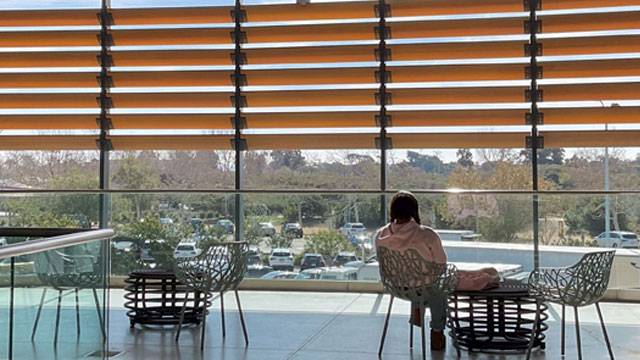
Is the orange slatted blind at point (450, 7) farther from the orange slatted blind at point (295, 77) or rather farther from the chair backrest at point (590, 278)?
the chair backrest at point (590, 278)

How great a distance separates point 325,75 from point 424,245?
3.57 m

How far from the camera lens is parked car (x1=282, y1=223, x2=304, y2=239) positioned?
6.21 meters

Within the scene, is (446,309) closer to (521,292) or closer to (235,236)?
(521,292)

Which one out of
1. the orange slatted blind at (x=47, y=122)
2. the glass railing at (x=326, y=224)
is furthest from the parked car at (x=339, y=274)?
the orange slatted blind at (x=47, y=122)

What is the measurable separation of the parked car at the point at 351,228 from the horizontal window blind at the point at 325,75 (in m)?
1.30

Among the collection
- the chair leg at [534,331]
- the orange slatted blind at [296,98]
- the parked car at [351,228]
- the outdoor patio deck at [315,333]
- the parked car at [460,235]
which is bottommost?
the outdoor patio deck at [315,333]

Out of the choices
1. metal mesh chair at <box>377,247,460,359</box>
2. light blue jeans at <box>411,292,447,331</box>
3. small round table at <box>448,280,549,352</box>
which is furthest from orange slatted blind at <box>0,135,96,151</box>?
small round table at <box>448,280,549,352</box>

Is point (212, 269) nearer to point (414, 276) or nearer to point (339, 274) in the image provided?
→ point (414, 276)

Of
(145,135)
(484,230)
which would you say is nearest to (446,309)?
(484,230)

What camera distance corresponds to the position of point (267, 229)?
20.5 feet

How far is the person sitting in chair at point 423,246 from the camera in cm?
419

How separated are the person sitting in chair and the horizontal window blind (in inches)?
113

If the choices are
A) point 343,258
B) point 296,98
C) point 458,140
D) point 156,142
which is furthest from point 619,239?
point 156,142

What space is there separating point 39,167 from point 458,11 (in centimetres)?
509
